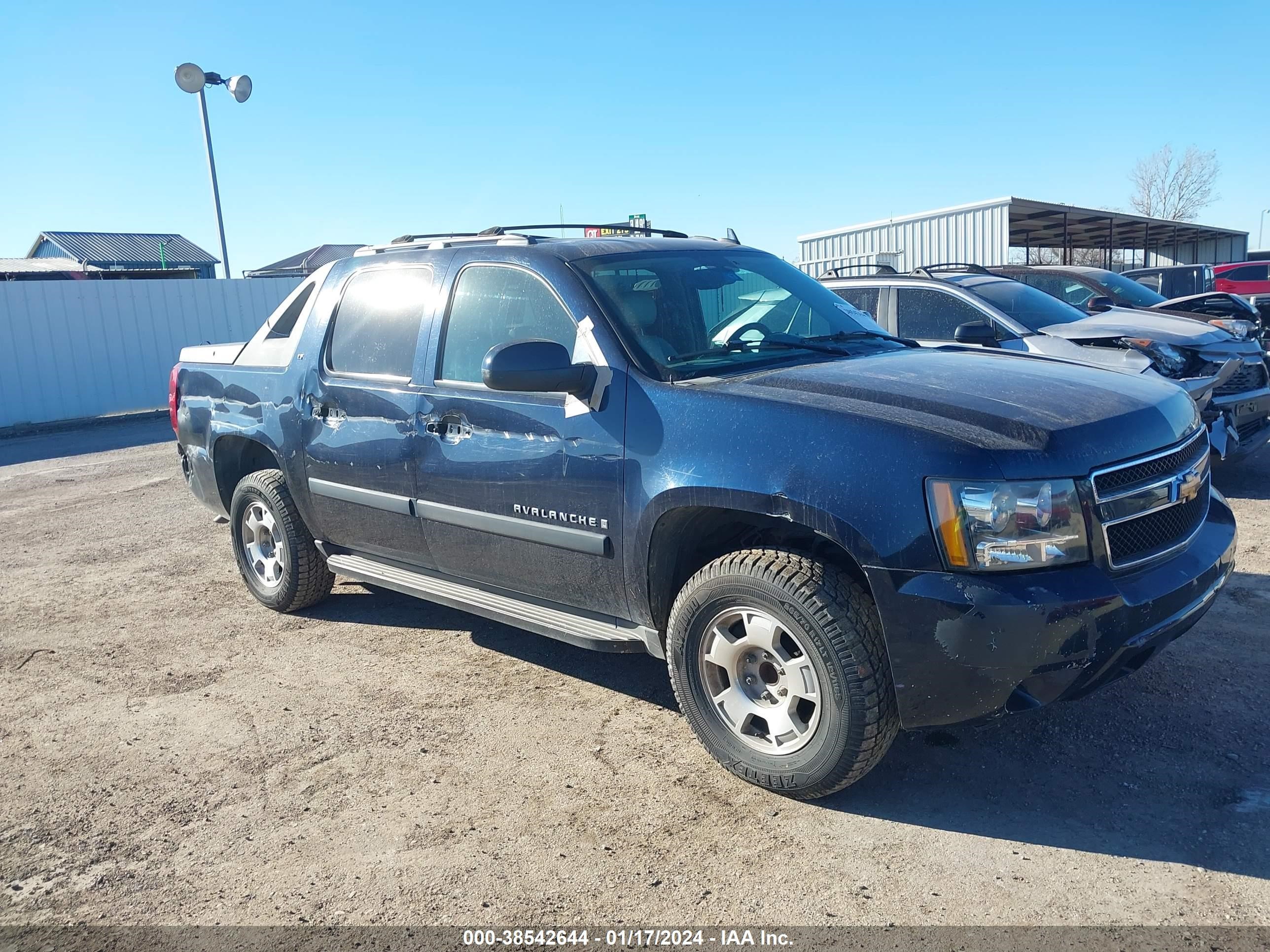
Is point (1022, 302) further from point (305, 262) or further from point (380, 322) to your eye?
point (305, 262)

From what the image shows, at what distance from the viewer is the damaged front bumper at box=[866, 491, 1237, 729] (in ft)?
9.56

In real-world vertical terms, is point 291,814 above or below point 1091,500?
below

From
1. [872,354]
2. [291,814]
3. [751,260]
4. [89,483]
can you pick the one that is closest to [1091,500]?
[872,354]

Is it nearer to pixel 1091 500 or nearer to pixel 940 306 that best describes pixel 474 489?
pixel 1091 500

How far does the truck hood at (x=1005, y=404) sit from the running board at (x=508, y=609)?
102 centimetres

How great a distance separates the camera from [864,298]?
859 cm

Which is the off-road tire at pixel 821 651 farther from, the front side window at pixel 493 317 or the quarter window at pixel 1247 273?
the quarter window at pixel 1247 273

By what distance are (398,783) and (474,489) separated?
1198 millimetres

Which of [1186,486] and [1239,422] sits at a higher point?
[1186,486]

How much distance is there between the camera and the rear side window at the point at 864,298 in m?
8.55

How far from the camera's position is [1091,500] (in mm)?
3041

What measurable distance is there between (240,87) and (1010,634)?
1874 centimetres

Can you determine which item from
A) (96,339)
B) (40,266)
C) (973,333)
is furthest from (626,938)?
(40,266)

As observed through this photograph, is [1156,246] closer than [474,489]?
No
